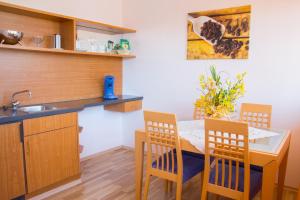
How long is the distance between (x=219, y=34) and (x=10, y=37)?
2.33 m

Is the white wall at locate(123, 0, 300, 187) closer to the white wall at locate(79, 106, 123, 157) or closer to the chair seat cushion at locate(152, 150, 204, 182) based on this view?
the white wall at locate(79, 106, 123, 157)

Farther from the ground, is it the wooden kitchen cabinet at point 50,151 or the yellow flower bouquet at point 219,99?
the yellow flower bouquet at point 219,99

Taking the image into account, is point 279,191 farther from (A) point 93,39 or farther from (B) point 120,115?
(A) point 93,39

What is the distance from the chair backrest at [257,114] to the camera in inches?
97.3

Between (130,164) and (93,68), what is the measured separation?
146 cm

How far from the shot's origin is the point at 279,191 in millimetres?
2318

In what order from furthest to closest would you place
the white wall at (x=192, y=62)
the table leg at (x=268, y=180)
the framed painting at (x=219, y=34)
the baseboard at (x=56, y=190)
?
the framed painting at (x=219, y=34) → the white wall at (x=192, y=62) → the baseboard at (x=56, y=190) → the table leg at (x=268, y=180)

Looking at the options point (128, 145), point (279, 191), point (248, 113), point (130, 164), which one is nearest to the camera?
point (279, 191)

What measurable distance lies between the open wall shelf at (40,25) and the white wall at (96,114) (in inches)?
7.3

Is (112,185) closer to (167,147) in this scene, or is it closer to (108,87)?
(167,147)

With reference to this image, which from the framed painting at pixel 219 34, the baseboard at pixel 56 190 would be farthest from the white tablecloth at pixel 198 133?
the baseboard at pixel 56 190

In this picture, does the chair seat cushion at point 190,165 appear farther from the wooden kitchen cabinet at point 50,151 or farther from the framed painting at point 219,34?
the framed painting at point 219,34

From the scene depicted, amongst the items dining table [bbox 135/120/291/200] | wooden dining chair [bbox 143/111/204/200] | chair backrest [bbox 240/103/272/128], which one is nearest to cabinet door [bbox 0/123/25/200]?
dining table [bbox 135/120/291/200]

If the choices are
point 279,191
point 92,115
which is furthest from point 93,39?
point 279,191
